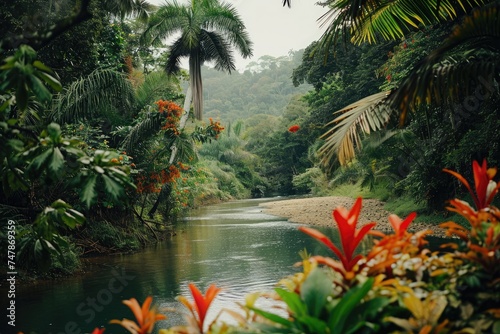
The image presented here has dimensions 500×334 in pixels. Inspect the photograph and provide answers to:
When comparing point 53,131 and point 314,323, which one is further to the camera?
point 53,131

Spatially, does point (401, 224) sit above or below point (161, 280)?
above

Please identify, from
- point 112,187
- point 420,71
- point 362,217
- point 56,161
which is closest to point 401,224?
point 112,187

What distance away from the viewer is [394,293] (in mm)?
1542

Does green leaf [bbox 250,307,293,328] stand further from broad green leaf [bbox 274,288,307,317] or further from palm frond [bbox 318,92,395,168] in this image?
palm frond [bbox 318,92,395,168]

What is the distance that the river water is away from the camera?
6336 mm

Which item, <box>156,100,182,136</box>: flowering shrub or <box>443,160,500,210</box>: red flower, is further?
<box>156,100,182,136</box>: flowering shrub

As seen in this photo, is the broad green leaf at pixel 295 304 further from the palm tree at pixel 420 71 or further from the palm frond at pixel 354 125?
the palm frond at pixel 354 125

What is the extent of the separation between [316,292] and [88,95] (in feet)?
30.9

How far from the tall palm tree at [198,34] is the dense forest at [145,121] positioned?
8 cm

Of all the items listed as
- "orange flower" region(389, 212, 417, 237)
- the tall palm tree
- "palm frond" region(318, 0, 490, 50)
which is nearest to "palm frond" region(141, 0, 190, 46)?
the tall palm tree

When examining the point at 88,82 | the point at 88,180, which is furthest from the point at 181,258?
the point at 88,180

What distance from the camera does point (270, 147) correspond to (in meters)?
47.1

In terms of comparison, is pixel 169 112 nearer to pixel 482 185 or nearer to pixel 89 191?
pixel 89 191

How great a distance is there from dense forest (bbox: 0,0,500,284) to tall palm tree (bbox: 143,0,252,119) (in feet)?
0.27
